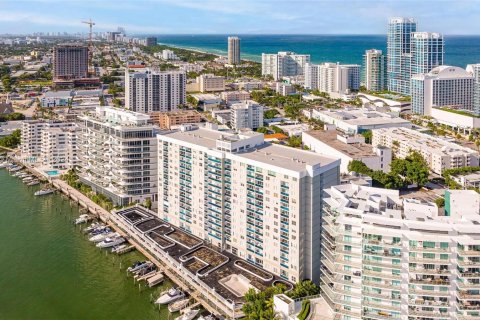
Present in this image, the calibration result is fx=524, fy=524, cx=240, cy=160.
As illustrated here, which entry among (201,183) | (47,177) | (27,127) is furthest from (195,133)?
(27,127)

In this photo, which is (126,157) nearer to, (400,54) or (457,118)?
(457,118)

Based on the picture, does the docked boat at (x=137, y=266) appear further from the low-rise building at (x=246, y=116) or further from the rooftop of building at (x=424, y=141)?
the low-rise building at (x=246, y=116)

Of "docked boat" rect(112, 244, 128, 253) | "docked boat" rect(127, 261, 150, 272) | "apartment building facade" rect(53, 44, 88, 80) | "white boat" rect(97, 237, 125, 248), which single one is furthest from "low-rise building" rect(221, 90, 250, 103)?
"docked boat" rect(127, 261, 150, 272)

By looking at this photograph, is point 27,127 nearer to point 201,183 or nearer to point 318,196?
point 201,183

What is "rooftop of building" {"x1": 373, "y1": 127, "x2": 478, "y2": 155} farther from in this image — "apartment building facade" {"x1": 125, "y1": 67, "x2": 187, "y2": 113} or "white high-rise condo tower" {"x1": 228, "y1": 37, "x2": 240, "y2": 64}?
"white high-rise condo tower" {"x1": 228, "y1": 37, "x2": 240, "y2": 64}

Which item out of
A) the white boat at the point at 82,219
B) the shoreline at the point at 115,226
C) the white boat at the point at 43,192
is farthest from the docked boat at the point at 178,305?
the white boat at the point at 43,192

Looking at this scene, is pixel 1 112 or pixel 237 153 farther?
pixel 1 112
